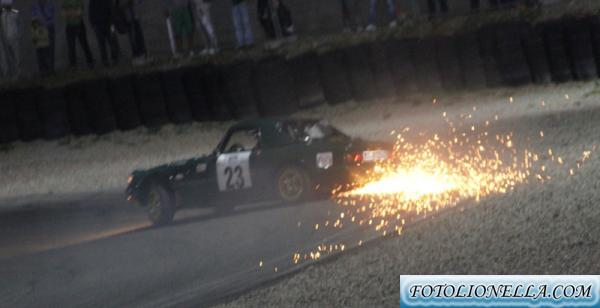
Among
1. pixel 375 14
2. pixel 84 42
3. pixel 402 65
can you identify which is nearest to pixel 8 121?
pixel 84 42

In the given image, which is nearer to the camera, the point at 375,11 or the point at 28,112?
the point at 28,112

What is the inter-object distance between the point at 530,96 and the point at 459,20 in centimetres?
221

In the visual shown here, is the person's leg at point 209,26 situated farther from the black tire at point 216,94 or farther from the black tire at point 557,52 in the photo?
the black tire at point 557,52

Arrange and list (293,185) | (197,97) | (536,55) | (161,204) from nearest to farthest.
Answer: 1. (293,185)
2. (161,204)
3. (536,55)
4. (197,97)

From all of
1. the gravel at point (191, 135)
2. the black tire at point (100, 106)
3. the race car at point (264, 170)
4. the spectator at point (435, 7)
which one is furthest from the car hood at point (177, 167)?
the spectator at point (435, 7)

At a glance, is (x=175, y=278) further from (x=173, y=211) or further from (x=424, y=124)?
(x=424, y=124)

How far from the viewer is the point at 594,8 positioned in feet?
66.2

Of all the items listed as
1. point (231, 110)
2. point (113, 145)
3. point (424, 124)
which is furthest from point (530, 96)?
point (113, 145)

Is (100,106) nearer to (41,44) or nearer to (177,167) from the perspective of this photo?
(41,44)

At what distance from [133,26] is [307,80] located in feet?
9.25

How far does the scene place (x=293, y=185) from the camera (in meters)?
11.6

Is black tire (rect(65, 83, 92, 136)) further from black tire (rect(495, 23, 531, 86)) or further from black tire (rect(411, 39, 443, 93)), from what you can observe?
black tire (rect(495, 23, 531, 86))

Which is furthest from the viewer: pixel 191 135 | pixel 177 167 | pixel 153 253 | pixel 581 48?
pixel 191 135

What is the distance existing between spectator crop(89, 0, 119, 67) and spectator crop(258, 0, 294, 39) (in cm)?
229
